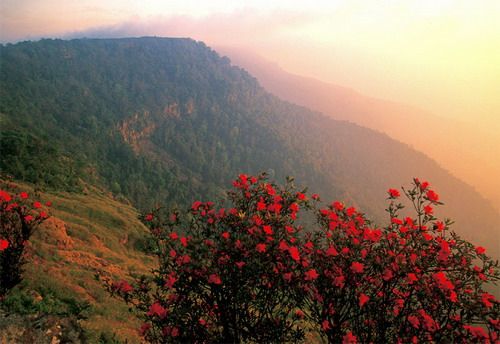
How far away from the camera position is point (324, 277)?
6559 mm

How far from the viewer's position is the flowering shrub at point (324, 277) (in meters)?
6.22

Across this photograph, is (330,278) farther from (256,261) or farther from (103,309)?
(103,309)

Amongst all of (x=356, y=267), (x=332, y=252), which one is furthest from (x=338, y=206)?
(x=356, y=267)

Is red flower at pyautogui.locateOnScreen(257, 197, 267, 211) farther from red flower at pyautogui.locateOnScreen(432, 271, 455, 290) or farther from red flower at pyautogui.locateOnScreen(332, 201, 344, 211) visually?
red flower at pyautogui.locateOnScreen(432, 271, 455, 290)

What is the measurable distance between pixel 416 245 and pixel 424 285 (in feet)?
2.97

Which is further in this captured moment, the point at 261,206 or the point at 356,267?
the point at 261,206

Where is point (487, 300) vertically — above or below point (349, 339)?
above

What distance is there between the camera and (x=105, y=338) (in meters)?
10.6

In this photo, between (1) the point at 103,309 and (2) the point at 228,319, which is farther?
(1) the point at 103,309

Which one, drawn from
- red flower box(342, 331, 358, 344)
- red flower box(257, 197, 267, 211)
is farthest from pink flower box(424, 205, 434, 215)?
red flower box(257, 197, 267, 211)

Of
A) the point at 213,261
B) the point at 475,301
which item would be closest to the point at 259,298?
the point at 213,261

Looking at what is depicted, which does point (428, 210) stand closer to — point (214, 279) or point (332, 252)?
point (332, 252)

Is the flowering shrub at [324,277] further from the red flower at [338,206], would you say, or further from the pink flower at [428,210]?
the red flower at [338,206]

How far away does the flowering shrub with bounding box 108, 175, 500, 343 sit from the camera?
6219 mm
